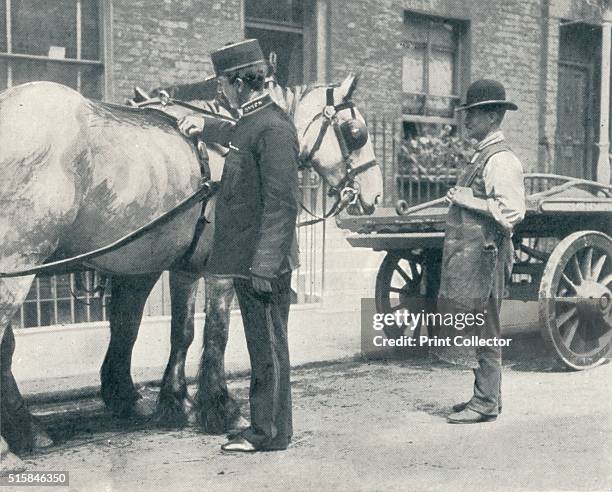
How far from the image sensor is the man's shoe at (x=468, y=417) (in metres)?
5.51

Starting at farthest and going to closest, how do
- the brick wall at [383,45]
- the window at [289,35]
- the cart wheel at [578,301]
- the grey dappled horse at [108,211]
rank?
1. the window at [289,35]
2. the brick wall at [383,45]
3. the cart wheel at [578,301]
4. the grey dappled horse at [108,211]

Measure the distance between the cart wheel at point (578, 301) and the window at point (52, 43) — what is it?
6224 millimetres

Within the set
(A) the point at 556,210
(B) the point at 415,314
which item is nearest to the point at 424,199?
(B) the point at 415,314

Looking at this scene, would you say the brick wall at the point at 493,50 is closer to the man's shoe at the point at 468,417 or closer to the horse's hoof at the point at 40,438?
the man's shoe at the point at 468,417

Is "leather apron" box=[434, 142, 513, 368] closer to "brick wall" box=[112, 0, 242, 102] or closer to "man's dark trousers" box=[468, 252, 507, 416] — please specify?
"man's dark trousers" box=[468, 252, 507, 416]

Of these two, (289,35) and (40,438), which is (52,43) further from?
(40,438)

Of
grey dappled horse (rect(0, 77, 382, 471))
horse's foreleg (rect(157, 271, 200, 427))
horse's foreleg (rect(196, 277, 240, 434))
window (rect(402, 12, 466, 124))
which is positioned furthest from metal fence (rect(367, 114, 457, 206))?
horse's foreleg (rect(196, 277, 240, 434))

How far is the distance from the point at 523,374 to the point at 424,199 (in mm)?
6633

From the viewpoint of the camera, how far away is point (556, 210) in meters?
7.02

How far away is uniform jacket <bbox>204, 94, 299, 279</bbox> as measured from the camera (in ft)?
15.2

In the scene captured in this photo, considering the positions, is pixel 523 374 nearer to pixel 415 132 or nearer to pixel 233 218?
pixel 233 218

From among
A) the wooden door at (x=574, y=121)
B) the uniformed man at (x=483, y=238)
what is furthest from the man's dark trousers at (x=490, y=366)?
the wooden door at (x=574, y=121)

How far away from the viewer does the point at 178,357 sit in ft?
18.7

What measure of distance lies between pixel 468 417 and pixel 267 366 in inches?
59.5
